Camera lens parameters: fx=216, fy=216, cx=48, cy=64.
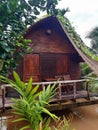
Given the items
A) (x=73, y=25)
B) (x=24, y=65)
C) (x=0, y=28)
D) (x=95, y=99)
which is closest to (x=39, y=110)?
(x=0, y=28)

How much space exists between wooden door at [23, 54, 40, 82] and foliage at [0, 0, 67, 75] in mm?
4240

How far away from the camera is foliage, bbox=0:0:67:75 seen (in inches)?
175

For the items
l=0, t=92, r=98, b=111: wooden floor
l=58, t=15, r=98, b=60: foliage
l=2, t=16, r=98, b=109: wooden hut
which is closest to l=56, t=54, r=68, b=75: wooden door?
l=2, t=16, r=98, b=109: wooden hut

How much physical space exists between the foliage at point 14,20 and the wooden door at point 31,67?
4.24 meters

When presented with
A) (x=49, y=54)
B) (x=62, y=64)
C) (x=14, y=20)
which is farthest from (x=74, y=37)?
(x=14, y=20)

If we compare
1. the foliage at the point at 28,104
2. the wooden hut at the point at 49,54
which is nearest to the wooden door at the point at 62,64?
the wooden hut at the point at 49,54

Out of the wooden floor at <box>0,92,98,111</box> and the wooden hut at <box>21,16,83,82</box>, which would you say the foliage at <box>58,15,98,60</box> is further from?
the wooden floor at <box>0,92,98,111</box>

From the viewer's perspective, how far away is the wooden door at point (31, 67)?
35.8 ft

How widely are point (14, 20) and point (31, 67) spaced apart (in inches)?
243

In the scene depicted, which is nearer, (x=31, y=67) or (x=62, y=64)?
(x=31, y=67)

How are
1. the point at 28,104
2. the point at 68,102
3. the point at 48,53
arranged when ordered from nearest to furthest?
the point at 28,104 → the point at 68,102 → the point at 48,53

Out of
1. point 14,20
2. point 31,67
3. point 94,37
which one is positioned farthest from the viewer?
point 94,37

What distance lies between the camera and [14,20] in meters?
5.01

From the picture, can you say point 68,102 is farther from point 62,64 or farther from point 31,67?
point 62,64
